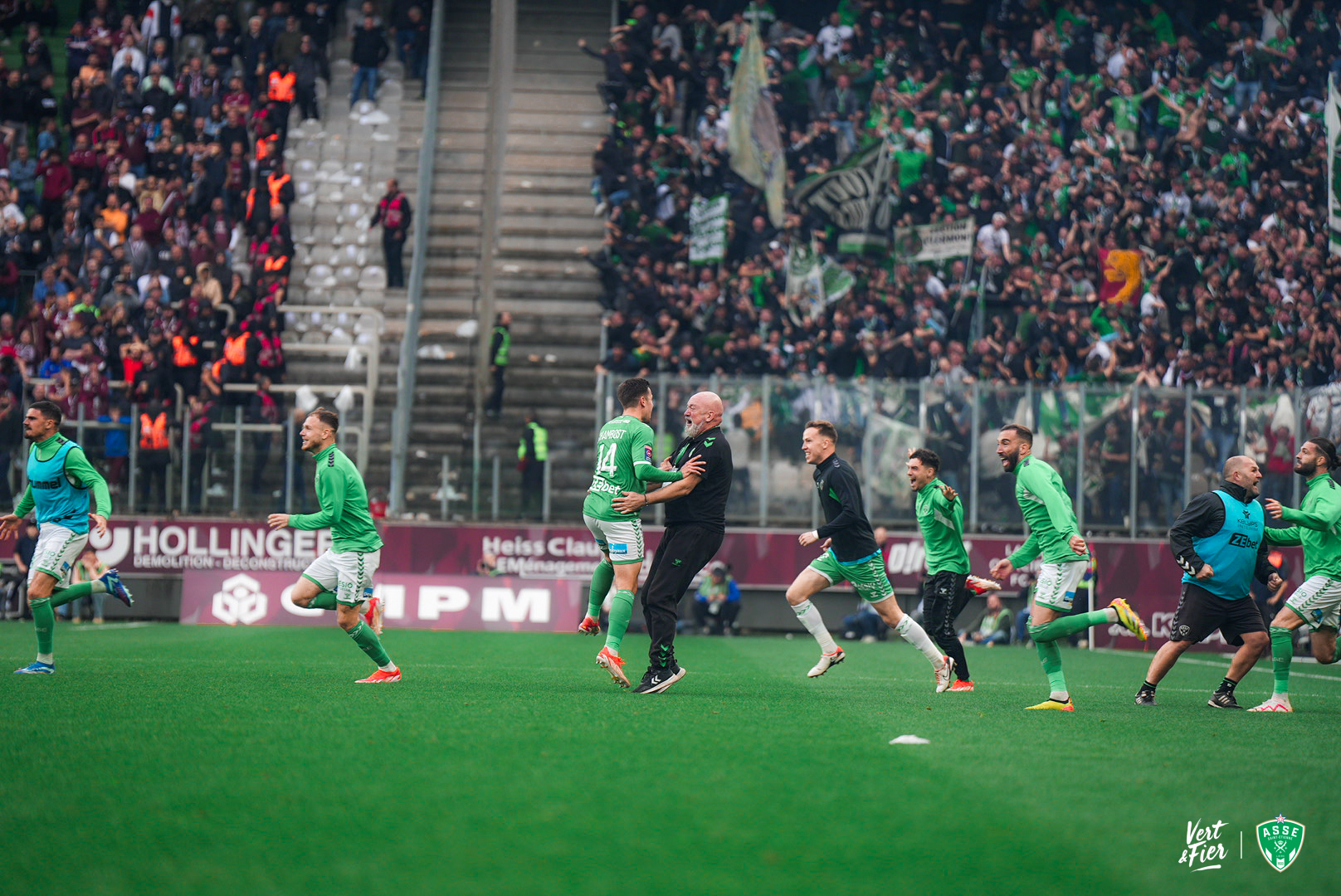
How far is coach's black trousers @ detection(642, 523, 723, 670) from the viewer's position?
1077cm

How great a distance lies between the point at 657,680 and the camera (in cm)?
1087

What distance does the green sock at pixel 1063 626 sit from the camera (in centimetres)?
1104

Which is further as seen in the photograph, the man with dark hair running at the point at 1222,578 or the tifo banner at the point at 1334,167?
the tifo banner at the point at 1334,167


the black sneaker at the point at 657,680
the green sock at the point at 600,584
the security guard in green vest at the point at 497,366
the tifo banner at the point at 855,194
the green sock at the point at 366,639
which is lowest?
the black sneaker at the point at 657,680

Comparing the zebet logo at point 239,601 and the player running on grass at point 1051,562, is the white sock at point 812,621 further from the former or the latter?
the zebet logo at point 239,601

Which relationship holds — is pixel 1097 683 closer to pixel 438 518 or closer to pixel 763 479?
pixel 763 479

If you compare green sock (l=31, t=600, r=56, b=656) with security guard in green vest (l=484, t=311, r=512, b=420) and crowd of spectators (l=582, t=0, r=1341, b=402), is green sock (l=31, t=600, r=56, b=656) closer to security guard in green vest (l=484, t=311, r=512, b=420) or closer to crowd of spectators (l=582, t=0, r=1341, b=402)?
security guard in green vest (l=484, t=311, r=512, b=420)

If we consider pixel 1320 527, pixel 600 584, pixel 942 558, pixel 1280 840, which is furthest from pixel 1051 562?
pixel 1280 840

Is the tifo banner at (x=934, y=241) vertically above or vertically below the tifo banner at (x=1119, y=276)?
above

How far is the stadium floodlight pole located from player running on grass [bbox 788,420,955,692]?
12.3 meters

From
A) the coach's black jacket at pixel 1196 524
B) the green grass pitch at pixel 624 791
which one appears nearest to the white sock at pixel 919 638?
the green grass pitch at pixel 624 791

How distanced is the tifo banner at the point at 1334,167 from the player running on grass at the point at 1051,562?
1337cm

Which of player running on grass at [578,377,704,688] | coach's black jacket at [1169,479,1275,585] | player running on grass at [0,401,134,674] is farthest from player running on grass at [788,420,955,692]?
player running on grass at [0,401,134,674]

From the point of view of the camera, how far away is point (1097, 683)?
47.3ft
